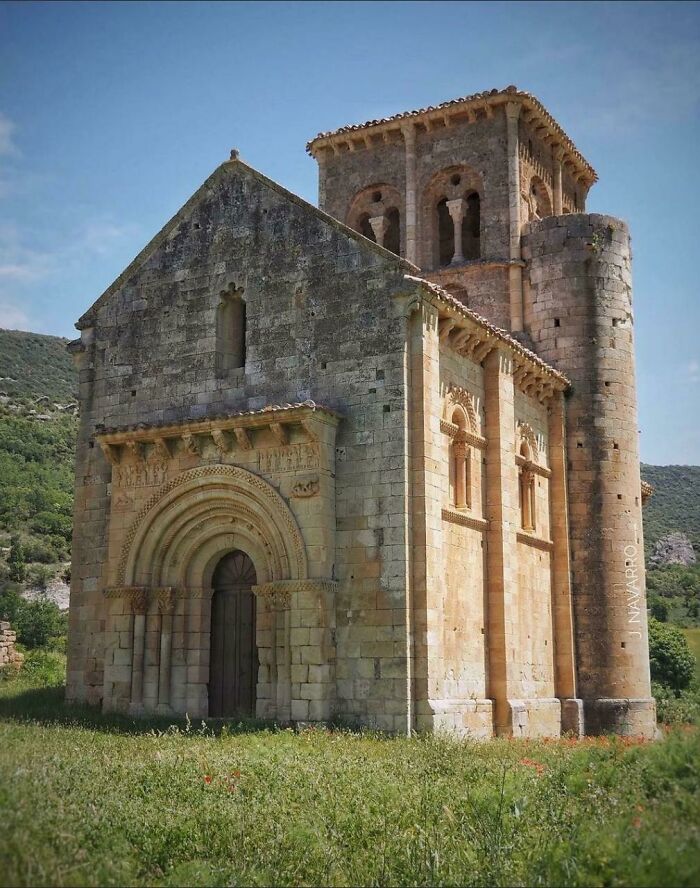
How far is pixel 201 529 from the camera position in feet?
56.6

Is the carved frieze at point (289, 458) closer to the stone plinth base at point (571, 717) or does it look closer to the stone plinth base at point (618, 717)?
the stone plinth base at point (571, 717)

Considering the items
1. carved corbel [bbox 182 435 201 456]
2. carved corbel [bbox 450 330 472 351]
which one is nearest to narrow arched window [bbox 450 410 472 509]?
carved corbel [bbox 450 330 472 351]

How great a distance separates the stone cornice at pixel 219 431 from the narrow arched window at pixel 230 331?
64.4 inches

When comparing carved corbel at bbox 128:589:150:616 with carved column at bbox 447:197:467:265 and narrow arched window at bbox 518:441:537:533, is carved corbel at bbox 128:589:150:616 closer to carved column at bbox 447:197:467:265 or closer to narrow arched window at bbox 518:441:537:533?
narrow arched window at bbox 518:441:537:533

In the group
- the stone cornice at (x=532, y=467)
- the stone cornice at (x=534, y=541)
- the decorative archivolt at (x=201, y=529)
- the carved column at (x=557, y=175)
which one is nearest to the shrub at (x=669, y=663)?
the stone cornice at (x=534, y=541)

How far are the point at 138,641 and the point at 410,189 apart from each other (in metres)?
12.5

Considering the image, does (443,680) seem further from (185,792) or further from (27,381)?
(27,381)

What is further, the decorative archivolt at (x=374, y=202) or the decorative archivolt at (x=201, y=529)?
the decorative archivolt at (x=374, y=202)

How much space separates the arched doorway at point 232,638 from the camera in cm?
1702

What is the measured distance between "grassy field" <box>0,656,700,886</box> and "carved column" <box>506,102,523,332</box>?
12038 mm

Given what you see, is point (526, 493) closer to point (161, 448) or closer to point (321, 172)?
point (161, 448)

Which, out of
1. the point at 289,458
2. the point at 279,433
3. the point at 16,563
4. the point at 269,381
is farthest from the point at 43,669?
the point at 16,563

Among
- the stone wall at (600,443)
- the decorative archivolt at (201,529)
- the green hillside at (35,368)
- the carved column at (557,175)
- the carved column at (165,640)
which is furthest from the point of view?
the green hillside at (35,368)

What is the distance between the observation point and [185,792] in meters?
10.4
